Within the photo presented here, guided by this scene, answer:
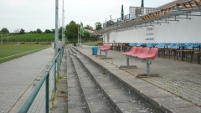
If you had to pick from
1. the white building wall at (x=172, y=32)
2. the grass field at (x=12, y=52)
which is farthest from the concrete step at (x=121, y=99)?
the grass field at (x=12, y=52)

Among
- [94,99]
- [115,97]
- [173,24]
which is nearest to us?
[115,97]

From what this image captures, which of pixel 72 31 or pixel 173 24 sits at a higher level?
pixel 72 31

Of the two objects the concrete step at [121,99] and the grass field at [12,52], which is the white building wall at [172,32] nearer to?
the concrete step at [121,99]

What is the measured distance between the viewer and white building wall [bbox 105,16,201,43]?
1305cm

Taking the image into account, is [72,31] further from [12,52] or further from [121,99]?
[121,99]

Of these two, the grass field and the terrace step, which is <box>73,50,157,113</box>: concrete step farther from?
the grass field

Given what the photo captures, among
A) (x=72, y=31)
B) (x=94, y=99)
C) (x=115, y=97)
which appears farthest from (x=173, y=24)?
(x=72, y=31)

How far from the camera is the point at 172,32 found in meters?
15.6

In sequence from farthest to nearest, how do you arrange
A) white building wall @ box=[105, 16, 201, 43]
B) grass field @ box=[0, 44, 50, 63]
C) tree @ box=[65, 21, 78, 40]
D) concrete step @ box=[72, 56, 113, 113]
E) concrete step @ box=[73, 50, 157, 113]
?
tree @ box=[65, 21, 78, 40] → grass field @ box=[0, 44, 50, 63] → white building wall @ box=[105, 16, 201, 43] → concrete step @ box=[72, 56, 113, 113] → concrete step @ box=[73, 50, 157, 113]

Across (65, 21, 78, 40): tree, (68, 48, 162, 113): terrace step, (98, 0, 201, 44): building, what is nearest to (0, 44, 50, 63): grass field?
(98, 0, 201, 44): building

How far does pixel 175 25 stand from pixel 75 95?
11125 mm

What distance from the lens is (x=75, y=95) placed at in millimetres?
6191

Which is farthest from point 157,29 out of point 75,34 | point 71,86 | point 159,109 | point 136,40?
point 75,34

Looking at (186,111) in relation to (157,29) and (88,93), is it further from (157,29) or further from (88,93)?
(157,29)
